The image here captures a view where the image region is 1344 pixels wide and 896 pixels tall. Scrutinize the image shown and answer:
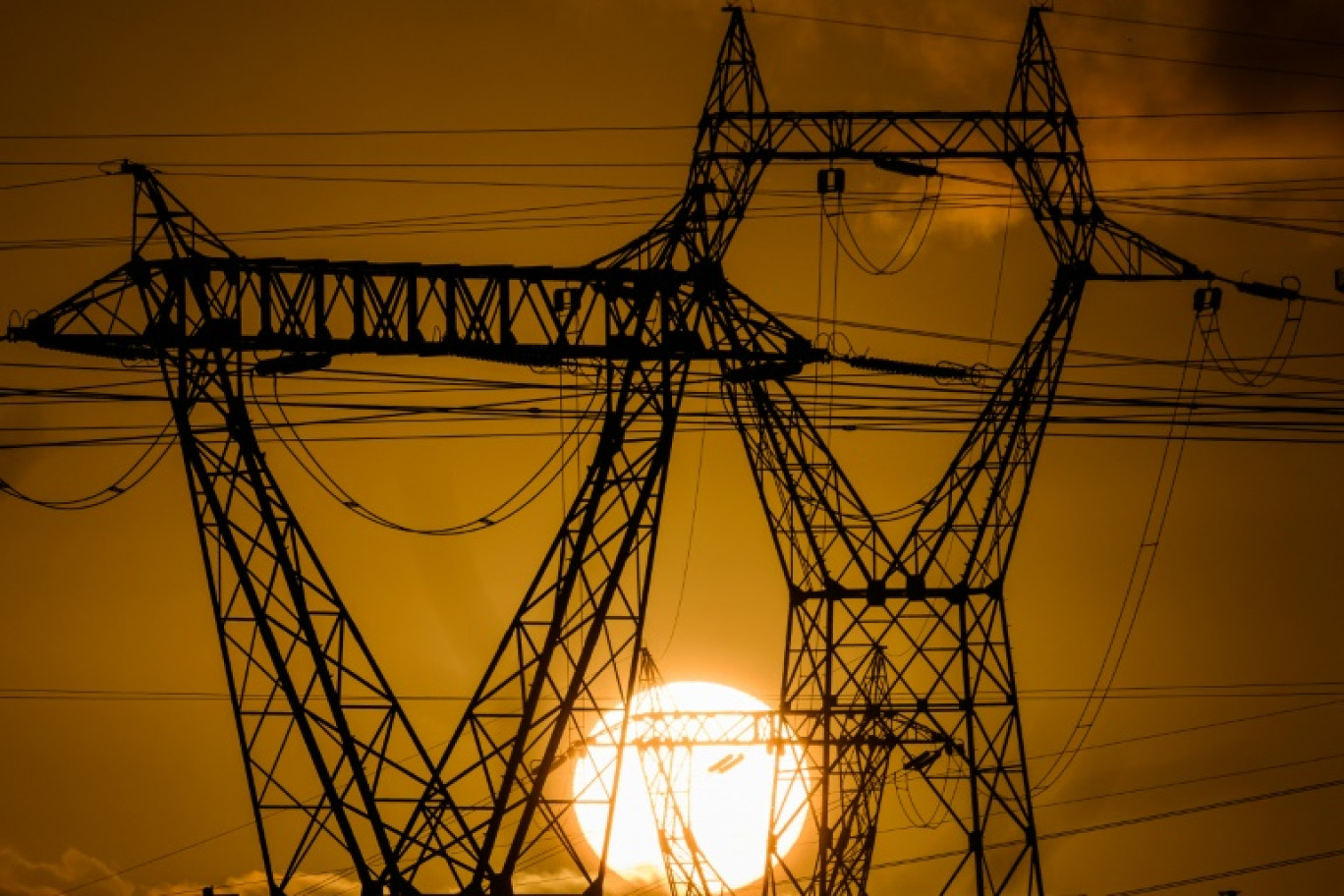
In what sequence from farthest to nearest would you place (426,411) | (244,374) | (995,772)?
(995,772) → (426,411) → (244,374)

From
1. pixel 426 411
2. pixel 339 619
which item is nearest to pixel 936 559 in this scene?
pixel 426 411

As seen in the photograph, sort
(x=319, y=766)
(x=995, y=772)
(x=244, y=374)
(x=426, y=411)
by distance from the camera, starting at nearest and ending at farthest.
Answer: (x=319, y=766) → (x=244, y=374) → (x=426, y=411) → (x=995, y=772)

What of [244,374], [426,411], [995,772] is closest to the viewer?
[244,374]

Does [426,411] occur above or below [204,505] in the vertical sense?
above

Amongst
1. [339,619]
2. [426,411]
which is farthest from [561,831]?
[426,411]

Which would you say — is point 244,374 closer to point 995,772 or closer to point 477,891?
point 477,891

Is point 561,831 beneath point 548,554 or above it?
beneath

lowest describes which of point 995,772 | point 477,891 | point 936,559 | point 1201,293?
point 477,891

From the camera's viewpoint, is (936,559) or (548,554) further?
(936,559)

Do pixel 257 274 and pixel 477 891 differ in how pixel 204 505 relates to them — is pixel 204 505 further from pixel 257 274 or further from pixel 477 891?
pixel 477 891
